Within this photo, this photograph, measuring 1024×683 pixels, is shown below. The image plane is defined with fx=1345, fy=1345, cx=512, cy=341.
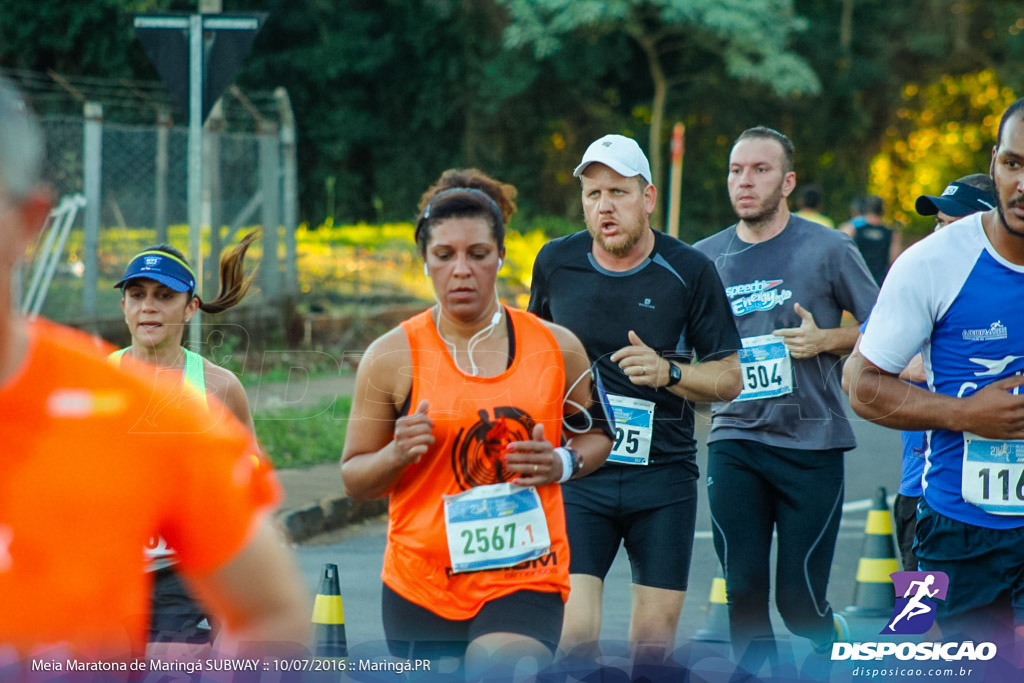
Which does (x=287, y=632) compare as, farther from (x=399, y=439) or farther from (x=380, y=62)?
(x=380, y=62)

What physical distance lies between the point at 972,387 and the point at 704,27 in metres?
24.4

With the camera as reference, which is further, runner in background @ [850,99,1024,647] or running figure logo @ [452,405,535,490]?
running figure logo @ [452,405,535,490]

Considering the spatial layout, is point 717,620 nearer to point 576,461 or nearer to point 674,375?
point 674,375

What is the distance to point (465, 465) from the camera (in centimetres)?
384

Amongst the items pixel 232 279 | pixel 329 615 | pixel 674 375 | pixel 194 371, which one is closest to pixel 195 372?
pixel 194 371

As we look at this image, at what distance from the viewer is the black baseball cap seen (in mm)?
4645

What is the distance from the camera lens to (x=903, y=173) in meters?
33.5

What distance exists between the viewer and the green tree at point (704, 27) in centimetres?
2662

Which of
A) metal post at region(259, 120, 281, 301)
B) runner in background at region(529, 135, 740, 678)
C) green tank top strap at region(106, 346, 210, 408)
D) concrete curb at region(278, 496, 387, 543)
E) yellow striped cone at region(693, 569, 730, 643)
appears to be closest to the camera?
green tank top strap at region(106, 346, 210, 408)

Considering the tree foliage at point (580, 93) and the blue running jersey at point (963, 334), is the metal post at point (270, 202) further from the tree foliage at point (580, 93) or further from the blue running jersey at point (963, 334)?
the tree foliage at point (580, 93)

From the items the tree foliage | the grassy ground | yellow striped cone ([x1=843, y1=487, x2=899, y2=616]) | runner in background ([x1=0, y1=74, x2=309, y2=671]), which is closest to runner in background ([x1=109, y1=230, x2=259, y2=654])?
runner in background ([x1=0, y1=74, x2=309, y2=671])

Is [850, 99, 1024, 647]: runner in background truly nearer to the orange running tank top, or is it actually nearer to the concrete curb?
the orange running tank top

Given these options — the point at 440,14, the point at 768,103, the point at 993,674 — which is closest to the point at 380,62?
the point at 440,14

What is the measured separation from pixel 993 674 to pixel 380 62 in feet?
92.6
